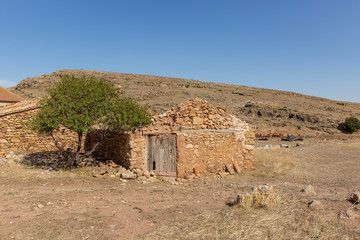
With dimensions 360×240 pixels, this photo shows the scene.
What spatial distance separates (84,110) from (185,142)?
443 cm

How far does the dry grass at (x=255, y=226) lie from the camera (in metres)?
4.35

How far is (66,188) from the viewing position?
7.81 metres

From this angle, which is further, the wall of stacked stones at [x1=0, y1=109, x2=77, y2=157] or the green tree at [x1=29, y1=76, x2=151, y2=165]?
the wall of stacked stones at [x1=0, y1=109, x2=77, y2=157]

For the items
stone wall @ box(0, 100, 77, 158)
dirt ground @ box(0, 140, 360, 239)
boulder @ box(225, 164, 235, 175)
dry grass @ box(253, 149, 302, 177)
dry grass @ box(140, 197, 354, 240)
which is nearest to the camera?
dry grass @ box(140, 197, 354, 240)

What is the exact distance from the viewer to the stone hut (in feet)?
32.4

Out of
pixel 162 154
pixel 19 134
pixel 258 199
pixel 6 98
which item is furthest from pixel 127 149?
pixel 6 98

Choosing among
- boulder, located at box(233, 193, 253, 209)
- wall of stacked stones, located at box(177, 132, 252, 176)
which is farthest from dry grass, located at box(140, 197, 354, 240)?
wall of stacked stones, located at box(177, 132, 252, 176)

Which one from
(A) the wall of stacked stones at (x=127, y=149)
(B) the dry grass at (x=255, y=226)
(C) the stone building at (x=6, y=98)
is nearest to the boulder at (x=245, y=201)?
(B) the dry grass at (x=255, y=226)

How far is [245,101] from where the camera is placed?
47688mm

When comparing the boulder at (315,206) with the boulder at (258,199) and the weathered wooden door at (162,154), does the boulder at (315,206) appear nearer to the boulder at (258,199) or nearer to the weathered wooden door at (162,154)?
the boulder at (258,199)

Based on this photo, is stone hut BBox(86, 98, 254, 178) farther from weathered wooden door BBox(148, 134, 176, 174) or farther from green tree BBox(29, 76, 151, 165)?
green tree BBox(29, 76, 151, 165)

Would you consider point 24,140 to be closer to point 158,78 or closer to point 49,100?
point 49,100

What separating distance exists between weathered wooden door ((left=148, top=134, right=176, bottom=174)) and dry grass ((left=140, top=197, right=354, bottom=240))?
4.53 meters

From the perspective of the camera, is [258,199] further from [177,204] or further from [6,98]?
[6,98]
